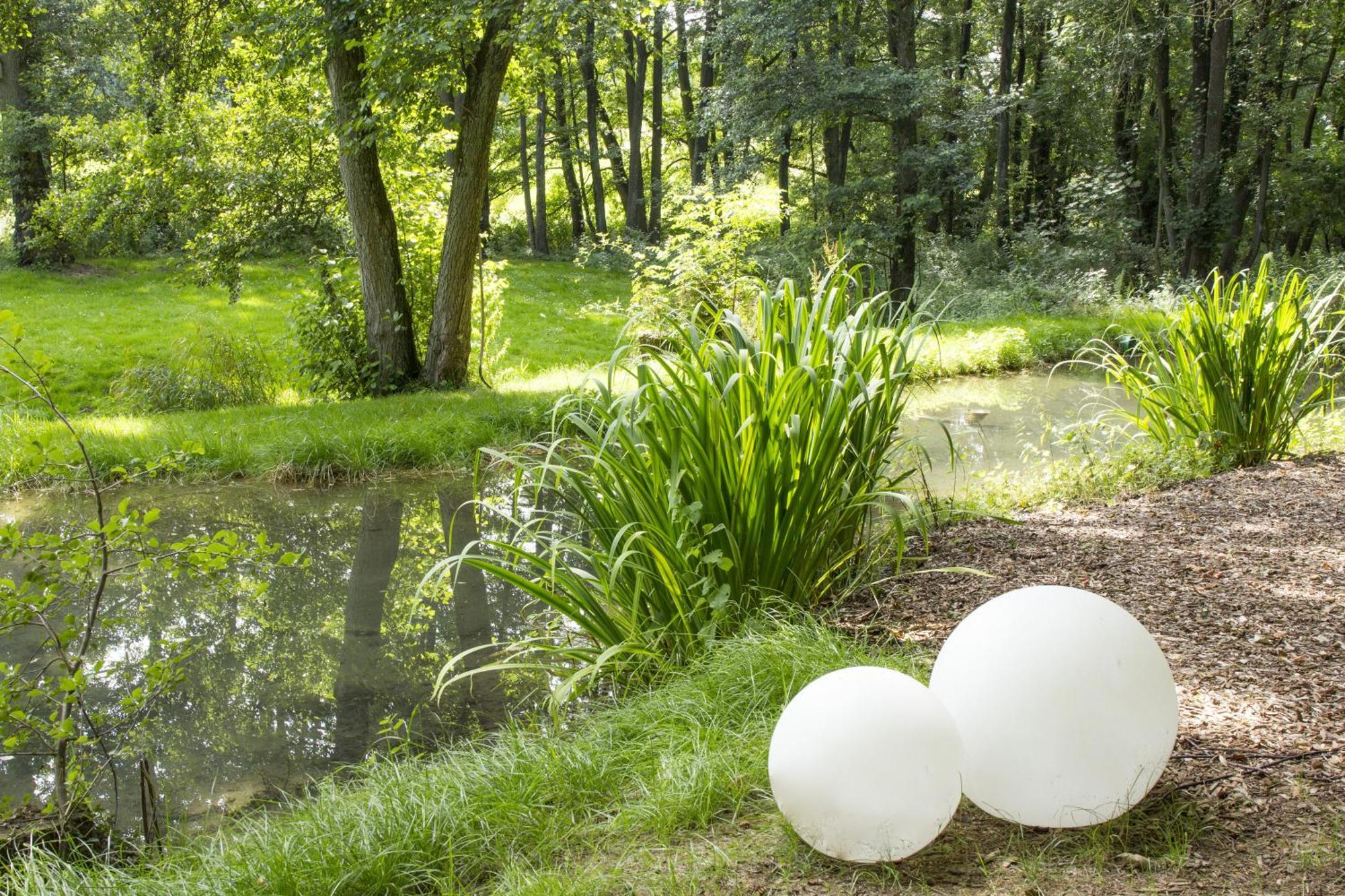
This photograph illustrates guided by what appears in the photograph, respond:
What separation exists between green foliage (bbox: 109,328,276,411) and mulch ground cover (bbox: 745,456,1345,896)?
758 cm

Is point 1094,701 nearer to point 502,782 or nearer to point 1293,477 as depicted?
point 502,782

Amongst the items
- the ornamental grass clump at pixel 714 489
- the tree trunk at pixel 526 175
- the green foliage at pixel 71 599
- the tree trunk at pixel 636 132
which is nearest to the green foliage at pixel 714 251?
the ornamental grass clump at pixel 714 489

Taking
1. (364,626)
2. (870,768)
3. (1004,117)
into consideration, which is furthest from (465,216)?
(1004,117)

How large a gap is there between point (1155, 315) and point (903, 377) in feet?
38.4

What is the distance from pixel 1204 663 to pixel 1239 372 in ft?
9.32

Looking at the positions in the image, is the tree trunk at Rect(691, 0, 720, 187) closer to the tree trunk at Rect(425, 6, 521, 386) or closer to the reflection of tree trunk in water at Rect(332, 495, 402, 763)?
the tree trunk at Rect(425, 6, 521, 386)

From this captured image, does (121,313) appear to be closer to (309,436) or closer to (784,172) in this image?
(309,436)

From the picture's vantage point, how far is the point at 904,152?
52.7 feet

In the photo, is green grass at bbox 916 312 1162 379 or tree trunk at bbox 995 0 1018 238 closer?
green grass at bbox 916 312 1162 379

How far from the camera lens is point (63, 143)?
1305 cm

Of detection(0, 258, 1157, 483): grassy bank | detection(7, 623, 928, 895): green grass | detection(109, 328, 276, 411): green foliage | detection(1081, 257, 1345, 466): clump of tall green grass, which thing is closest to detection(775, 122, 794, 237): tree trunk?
detection(0, 258, 1157, 483): grassy bank

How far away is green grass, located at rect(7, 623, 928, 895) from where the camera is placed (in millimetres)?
1993

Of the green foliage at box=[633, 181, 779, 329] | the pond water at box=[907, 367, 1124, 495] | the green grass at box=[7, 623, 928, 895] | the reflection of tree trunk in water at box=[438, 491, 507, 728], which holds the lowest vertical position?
the pond water at box=[907, 367, 1124, 495]

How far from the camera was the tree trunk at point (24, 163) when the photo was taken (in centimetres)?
1501
